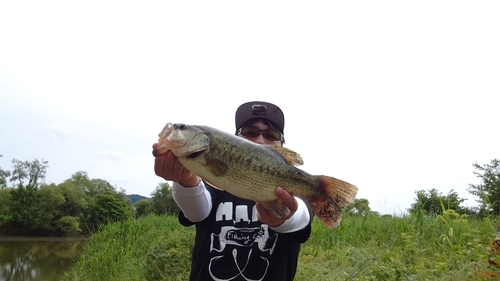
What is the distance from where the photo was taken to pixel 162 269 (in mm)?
6570

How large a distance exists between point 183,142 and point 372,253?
426 centimetres

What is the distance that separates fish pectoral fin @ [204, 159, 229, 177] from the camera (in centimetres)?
202

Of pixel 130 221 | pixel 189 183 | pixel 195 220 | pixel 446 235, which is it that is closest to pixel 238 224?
pixel 195 220

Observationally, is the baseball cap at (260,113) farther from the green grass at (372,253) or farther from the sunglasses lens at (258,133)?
the green grass at (372,253)

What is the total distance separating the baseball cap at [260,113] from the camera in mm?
2891

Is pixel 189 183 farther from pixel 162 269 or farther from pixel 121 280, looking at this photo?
pixel 121 280

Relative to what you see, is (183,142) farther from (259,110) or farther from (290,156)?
(259,110)

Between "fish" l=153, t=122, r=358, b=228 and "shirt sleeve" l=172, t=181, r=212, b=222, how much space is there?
261 millimetres

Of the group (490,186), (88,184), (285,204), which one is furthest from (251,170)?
(88,184)

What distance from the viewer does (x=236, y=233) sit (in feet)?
8.05

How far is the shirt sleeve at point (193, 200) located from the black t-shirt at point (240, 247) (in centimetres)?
10

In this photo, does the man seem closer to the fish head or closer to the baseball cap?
the fish head

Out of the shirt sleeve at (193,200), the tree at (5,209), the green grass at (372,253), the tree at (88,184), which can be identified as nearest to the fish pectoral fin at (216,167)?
the shirt sleeve at (193,200)

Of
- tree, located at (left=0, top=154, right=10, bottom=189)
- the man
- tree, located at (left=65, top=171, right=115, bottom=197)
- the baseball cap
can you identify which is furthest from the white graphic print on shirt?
tree, located at (left=0, top=154, right=10, bottom=189)
